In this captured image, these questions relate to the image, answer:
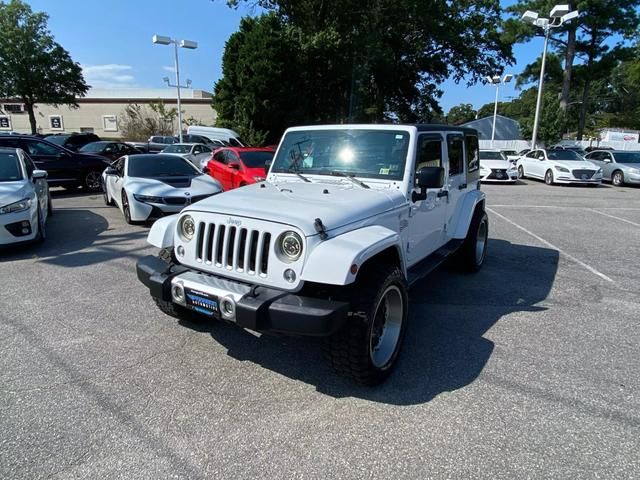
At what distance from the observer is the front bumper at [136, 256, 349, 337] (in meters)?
2.52

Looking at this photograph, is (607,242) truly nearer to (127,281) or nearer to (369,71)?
(127,281)

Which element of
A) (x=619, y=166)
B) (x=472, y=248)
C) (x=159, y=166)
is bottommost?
(x=472, y=248)

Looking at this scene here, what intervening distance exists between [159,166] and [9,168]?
8.90 ft

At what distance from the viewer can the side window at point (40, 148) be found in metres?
11.6

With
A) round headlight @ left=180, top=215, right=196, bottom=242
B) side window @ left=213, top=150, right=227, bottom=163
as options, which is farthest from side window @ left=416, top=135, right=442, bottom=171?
side window @ left=213, top=150, right=227, bottom=163

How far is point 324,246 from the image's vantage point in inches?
107

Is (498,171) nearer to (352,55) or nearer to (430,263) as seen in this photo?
(352,55)

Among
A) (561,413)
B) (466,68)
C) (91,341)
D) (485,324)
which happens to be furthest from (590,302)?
(466,68)

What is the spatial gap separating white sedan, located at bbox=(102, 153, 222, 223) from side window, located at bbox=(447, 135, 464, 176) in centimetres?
480

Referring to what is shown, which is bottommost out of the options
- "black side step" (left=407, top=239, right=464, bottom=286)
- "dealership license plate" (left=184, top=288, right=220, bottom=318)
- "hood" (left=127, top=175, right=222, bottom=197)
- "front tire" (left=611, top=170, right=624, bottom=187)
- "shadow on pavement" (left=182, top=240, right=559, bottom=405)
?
"shadow on pavement" (left=182, top=240, right=559, bottom=405)

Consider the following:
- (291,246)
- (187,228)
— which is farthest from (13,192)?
(291,246)

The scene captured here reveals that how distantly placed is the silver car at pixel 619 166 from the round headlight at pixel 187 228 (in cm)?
1985

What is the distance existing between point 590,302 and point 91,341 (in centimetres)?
517

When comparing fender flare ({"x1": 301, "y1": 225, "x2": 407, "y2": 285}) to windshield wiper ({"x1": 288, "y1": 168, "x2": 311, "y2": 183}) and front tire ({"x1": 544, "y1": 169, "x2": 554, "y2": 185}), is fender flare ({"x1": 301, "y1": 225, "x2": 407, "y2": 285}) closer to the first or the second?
windshield wiper ({"x1": 288, "y1": 168, "x2": 311, "y2": 183})
